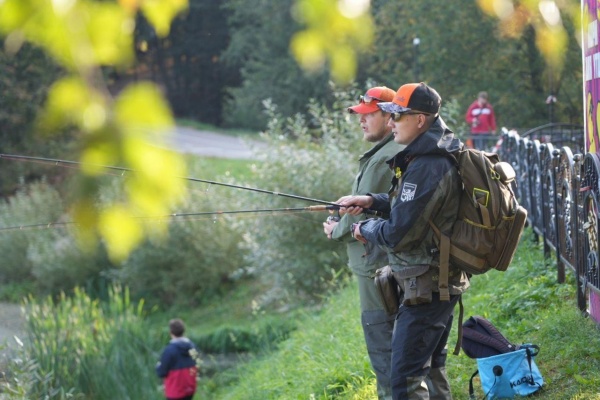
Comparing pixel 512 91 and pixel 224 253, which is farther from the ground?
pixel 512 91

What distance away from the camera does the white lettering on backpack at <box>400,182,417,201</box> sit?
4.65 m

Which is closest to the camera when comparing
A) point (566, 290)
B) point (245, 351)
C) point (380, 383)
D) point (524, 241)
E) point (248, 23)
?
point (380, 383)

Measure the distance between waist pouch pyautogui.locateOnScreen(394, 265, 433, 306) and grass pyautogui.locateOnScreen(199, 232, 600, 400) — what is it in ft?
4.30

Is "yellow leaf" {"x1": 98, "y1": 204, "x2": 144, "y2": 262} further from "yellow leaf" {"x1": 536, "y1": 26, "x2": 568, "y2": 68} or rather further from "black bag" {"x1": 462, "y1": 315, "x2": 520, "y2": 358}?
"black bag" {"x1": 462, "y1": 315, "x2": 520, "y2": 358}

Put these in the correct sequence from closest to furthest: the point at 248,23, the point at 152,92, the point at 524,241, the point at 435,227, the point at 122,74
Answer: the point at 152,92 → the point at 122,74 → the point at 435,227 → the point at 248,23 → the point at 524,241

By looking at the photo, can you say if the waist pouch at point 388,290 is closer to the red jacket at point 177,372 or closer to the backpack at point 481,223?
the backpack at point 481,223

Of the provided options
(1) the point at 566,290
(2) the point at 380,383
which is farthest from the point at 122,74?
(1) the point at 566,290

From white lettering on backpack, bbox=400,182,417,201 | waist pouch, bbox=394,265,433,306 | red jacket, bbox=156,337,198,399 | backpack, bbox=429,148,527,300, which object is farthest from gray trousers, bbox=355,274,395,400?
red jacket, bbox=156,337,198,399

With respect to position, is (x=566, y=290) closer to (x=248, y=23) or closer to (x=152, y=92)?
(x=248, y=23)

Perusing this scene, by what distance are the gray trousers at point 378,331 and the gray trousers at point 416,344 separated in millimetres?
478

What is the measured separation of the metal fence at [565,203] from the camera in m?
6.31

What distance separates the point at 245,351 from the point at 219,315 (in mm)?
4589

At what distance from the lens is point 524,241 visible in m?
10.3

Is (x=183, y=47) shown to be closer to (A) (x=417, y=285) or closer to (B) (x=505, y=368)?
(B) (x=505, y=368)
